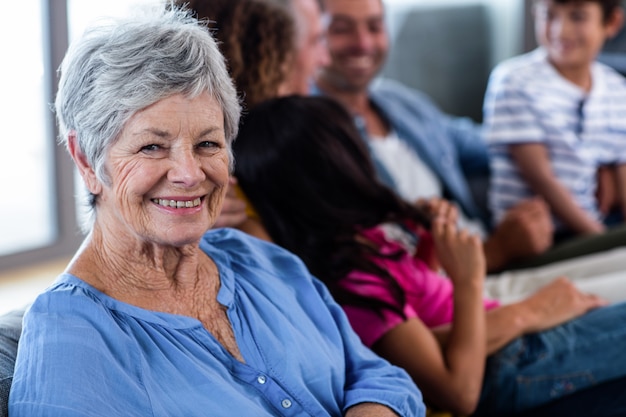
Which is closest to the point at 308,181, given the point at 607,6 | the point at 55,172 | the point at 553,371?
the point at 553,371

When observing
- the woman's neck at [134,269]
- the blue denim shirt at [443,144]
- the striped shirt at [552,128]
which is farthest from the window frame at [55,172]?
the woman's neck at [134,269]

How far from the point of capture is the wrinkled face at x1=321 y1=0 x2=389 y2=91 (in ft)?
9.22

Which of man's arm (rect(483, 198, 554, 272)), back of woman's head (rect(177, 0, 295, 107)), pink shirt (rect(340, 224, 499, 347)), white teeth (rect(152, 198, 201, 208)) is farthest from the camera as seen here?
man's arm (rect(483, 198, 554, 272))

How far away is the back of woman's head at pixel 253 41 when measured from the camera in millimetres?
1865

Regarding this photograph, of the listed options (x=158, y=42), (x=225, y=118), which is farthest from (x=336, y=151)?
(x=158, y=42)

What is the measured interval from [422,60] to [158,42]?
3907 mm

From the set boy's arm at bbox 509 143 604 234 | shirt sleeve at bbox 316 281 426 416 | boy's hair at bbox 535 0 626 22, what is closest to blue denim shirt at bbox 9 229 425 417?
shirt sleeve at bbox 316 281 426 416

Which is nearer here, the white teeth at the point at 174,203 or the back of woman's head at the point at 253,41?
the white teeth at the point at 174,203

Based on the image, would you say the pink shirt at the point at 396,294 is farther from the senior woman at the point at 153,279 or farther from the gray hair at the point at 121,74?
the gray hair at the point at 121,74

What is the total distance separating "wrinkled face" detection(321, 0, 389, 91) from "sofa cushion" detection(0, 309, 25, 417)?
5.40ft

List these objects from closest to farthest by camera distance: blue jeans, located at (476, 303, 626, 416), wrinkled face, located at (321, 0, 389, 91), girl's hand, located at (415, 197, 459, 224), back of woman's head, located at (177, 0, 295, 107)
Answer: blue jeans, located at (476, 303, 626, 416), back of woman's head, located at (177, 0, 295, 107), girl's hand, located at (415, 197, 459, 224), wrinkled face, located at (321, 0, 389, 91)

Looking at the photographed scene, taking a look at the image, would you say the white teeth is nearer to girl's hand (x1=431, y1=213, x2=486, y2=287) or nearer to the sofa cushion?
the sofa cushion

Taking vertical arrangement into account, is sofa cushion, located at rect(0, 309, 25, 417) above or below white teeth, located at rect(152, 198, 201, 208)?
below

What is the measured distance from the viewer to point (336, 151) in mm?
1706
